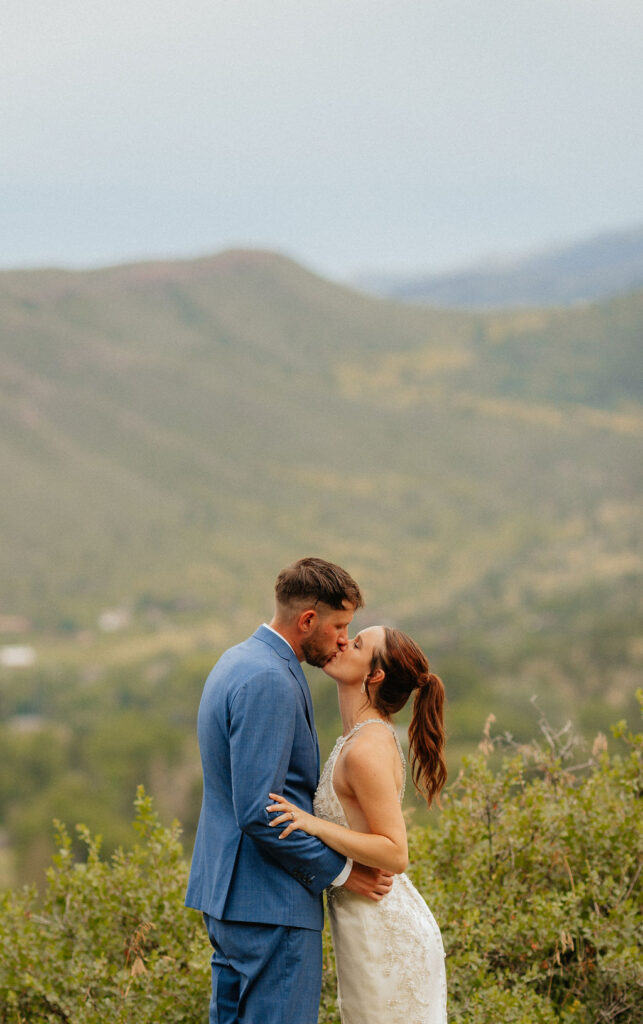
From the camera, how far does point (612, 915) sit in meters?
4.14

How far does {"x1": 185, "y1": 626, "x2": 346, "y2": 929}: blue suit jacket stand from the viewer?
281 centimetres

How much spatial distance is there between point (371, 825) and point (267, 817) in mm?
351

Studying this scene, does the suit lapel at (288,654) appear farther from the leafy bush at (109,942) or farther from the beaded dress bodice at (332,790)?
the leafy bush at (109,942)

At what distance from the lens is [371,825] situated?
3.01m

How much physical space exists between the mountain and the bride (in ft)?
246

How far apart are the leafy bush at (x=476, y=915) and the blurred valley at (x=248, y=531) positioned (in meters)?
48.3

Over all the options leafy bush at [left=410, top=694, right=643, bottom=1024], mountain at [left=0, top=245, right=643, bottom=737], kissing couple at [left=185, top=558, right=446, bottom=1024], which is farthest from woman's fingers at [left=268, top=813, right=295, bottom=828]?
mountain at [left=0, top=245, right=643, bottom=737]

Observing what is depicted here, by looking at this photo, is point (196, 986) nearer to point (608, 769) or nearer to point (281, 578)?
point (281, 578)

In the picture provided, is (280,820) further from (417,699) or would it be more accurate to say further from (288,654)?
(417,699)

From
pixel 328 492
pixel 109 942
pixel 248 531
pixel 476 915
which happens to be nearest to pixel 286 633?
pixel 476 915

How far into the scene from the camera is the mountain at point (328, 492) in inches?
5034

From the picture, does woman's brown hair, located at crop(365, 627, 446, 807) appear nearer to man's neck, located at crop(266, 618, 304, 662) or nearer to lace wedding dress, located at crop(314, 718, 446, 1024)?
lace wedding dress, located at crop(314, 718, 446, 1024)

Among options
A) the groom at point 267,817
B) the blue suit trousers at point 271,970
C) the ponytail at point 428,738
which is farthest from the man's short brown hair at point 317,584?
the blue suit trousers at point 271,970

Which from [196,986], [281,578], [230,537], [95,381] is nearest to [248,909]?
[281,578]
